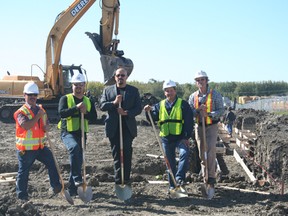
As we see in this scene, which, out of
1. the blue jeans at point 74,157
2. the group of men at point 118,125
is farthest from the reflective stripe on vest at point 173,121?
the blue jeans at point 74,157

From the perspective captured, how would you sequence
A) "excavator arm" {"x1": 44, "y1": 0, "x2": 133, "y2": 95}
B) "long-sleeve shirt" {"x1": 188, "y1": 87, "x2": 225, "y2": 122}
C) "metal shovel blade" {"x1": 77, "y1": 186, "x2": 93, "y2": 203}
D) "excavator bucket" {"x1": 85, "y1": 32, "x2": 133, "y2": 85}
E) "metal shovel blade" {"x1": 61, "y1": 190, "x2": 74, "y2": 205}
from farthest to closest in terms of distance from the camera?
1. "excavator arm" {"x1": 44, "y1": 0, "x2": 133, "y2": 95}
2. "excavator bucket" {"x1": 85, "y1": 32, "x2": 133, "y2": 85}
3. "long-sleeve shirt" {"x1": 188, "y1": 87, "x2": 225, "y2": 122}
4. "metal shovel blade" {"x1": 77, "y1": 186, "x2": 93, "y2": 203}
5. "metal shovel blade" {"x1": 61, "y1": 190, "x2": 74, "y2": 205}

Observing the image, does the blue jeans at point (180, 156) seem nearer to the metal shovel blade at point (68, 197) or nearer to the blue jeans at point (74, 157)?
the blue jeans at point (74, 157)

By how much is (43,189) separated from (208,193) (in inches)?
107

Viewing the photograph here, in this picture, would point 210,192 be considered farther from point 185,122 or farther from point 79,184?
point 79,184

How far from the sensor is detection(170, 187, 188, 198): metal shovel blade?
7.45m

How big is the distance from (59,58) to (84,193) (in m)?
14.8

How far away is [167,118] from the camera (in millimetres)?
7812

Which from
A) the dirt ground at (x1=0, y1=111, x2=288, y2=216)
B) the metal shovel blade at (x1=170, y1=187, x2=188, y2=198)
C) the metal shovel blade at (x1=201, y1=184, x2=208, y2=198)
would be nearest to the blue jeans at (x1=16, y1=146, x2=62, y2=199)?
the dirt ground at (x1=0, y1=111, x2=288, y2=216)

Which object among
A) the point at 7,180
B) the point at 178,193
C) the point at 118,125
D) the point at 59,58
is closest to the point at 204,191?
the point at 178,193

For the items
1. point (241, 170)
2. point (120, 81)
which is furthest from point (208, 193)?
point (241, 170)

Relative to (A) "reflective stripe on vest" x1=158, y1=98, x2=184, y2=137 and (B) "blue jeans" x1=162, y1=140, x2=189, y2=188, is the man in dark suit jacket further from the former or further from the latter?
(B) "blue jeans" x1=162, y1=140, x2=189, y2=188

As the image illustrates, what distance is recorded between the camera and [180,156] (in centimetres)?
778

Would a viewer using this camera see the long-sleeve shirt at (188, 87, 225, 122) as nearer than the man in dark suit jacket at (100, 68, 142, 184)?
No

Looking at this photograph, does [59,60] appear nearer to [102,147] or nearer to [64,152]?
[102,147]
